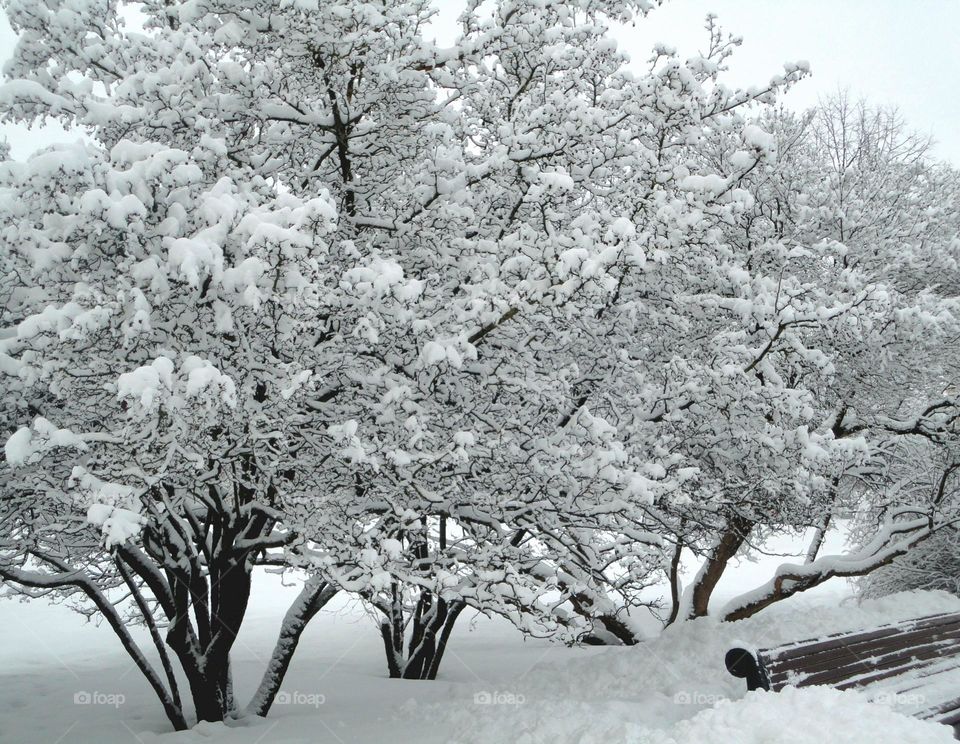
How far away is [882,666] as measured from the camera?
6309 mm

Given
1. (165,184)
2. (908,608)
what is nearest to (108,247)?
(165,184)

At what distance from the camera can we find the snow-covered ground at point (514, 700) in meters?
4.52

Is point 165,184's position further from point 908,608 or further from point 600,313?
point 908,608

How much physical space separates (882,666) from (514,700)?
3.43 m

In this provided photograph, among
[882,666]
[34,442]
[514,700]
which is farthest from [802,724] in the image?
[34,442]

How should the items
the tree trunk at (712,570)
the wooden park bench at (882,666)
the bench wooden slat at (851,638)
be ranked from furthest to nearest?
the tree trunk at (712,570) < the bench wooden slat at (851,638) < the wooden park bench at (882,666)

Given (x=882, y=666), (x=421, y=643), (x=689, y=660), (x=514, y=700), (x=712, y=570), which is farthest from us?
(x=712, y=570)

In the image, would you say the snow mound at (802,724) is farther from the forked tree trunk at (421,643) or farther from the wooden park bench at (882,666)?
the forked tree trunk at (421,643)

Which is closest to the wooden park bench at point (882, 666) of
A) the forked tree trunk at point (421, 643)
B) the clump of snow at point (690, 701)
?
the clump of snow at point (690, 701)

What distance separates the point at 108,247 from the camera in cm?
424

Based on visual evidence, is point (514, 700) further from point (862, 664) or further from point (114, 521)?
point (114, 521)

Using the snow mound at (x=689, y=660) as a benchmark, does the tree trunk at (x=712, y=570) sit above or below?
above

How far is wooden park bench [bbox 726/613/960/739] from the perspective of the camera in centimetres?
528

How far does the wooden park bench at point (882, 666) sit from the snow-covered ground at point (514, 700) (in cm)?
40
